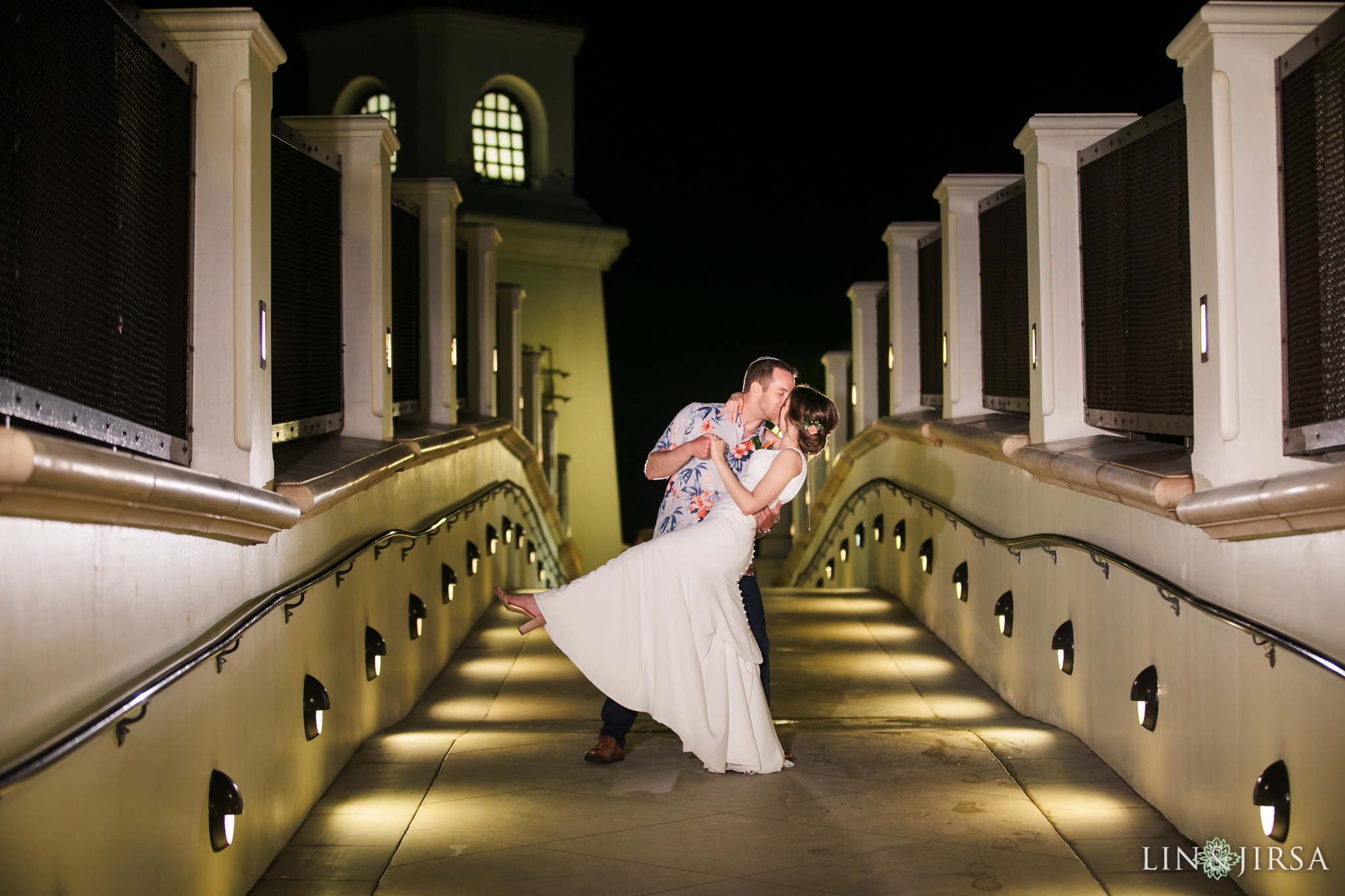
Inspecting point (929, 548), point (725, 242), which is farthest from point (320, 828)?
point (725, 242)

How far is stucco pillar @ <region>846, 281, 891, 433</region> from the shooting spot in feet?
40.2

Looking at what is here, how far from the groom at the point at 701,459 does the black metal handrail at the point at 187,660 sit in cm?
130

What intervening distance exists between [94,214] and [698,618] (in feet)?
9.10

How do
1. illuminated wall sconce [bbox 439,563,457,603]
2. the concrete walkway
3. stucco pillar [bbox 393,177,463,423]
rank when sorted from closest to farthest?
the concrete walkway → illuminated wall sconce [bbox 439,563,457,603] → stucco pillar [bbox 393,177,463,423]

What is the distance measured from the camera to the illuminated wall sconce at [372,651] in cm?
568

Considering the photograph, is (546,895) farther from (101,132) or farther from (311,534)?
(101,132)

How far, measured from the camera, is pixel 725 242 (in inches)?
1419

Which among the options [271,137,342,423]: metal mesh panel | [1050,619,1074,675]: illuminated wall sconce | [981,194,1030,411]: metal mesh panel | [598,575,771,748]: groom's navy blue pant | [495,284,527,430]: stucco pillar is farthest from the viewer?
[495,284,527,430]: stucco pillar

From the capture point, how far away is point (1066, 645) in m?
5.65

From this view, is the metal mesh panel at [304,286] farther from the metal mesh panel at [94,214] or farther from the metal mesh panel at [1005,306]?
the metal mesh panel at [1005,306]

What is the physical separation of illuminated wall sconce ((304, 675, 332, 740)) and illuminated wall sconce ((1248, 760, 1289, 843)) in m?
3.14

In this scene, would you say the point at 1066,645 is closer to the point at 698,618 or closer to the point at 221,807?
the point at 698,618

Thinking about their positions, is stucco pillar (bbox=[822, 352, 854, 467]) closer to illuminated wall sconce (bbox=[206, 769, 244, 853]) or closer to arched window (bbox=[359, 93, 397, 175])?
arched window (bbox=[359, 93, 397, 175])

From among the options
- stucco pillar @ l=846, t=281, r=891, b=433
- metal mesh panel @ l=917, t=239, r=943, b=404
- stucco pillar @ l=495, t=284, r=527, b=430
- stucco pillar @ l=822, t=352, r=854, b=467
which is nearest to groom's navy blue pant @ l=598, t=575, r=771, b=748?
metal mesh panel @ l=917, t=239, r=943, b=404
